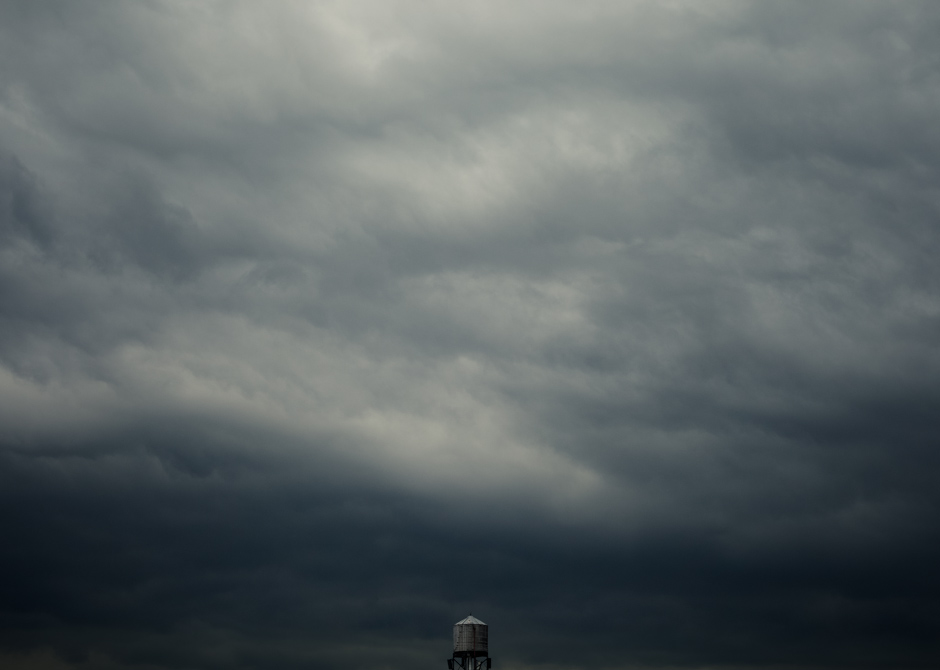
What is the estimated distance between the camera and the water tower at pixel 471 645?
148 m

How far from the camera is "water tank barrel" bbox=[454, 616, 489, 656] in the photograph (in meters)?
148

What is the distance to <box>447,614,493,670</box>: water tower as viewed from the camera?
148m

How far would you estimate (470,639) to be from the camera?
148500mm

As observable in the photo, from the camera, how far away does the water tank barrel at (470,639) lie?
14825 centimetres

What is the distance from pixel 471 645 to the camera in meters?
148

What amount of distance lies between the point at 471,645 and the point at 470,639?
0.76 meters

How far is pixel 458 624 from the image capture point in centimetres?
14975
